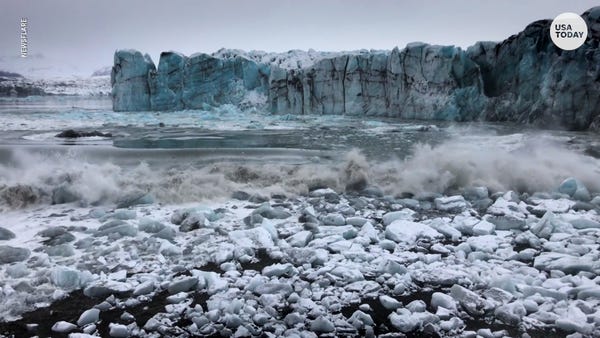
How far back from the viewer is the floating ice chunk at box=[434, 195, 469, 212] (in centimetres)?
526

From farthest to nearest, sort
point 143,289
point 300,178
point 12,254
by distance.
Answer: point 300,178 < point 12,254 < point 143,289

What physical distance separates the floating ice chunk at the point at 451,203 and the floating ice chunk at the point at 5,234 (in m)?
4.65

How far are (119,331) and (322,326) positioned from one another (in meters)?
1.22

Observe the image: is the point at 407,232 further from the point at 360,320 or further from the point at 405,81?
the point at 405,81

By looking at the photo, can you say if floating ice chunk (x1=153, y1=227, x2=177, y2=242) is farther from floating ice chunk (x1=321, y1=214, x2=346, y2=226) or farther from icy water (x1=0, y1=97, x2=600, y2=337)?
floating ice chunk (x1=321, y1=214, x2=346, y2=226)

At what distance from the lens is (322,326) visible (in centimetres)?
264

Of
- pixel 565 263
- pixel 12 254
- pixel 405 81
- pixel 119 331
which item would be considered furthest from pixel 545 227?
pixel 405 81

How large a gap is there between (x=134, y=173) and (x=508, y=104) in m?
18.4

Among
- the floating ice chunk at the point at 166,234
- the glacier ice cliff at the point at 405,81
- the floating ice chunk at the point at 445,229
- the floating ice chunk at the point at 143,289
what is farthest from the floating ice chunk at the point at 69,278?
the glacier ice cliff at the point at 405,81

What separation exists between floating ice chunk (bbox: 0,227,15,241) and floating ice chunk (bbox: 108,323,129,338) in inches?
87.5

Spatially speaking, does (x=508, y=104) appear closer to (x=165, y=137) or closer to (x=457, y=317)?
(x=165, y=137)

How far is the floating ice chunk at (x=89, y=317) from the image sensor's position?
269cm

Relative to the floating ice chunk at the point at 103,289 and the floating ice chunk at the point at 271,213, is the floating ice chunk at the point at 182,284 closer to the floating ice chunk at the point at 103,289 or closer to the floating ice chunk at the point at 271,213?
the floating ice chunk at the point at 103,289

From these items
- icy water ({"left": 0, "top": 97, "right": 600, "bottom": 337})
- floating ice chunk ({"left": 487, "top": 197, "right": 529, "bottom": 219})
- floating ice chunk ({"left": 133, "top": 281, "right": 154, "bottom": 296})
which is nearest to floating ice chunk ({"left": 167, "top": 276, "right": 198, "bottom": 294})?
icy water ({"left": 0, "top": 97, "right": 600, "bottom": 337})
